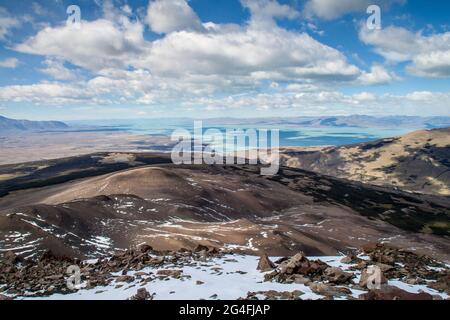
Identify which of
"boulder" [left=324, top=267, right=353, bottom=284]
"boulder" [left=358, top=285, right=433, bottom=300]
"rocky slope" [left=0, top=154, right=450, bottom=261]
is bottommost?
"rocky slope" [left=0, top=154, right=450, bottom=261]

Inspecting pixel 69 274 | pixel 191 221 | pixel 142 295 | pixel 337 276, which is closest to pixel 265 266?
pixel 337 276

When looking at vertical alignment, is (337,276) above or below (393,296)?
below

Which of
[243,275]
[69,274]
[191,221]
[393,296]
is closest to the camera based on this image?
[393,296]

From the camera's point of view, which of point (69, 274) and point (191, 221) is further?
point (191, 221)

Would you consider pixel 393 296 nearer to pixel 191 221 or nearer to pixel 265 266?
pixel 265 266

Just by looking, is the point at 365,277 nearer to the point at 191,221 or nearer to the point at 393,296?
the point at 393,296

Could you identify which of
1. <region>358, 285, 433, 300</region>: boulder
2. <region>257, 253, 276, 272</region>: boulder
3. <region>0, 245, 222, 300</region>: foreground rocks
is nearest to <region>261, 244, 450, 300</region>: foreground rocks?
<region>358, 285, 433, 300</region>: boulder

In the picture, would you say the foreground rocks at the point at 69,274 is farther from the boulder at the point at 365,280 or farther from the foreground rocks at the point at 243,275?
the boulder at the point at 365,280

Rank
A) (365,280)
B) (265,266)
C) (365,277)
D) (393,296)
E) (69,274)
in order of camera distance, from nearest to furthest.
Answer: (393,296) → (365,280) → (365,277) → (69,274) → (265,266)

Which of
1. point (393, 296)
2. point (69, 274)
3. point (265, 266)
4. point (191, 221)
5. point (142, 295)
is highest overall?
point (393, 296)

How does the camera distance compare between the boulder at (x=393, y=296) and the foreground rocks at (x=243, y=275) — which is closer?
the boulder at (x=393, y=296)

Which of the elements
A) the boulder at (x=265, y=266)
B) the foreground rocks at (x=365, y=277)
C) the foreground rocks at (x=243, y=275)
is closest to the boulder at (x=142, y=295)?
the foreground rocks at (x=243, y=275)

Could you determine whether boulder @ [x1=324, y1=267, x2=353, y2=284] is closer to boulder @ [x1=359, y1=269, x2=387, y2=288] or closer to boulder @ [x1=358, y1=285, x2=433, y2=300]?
boulder @ [x1=359, y1=269, x2=387, y2=288]
